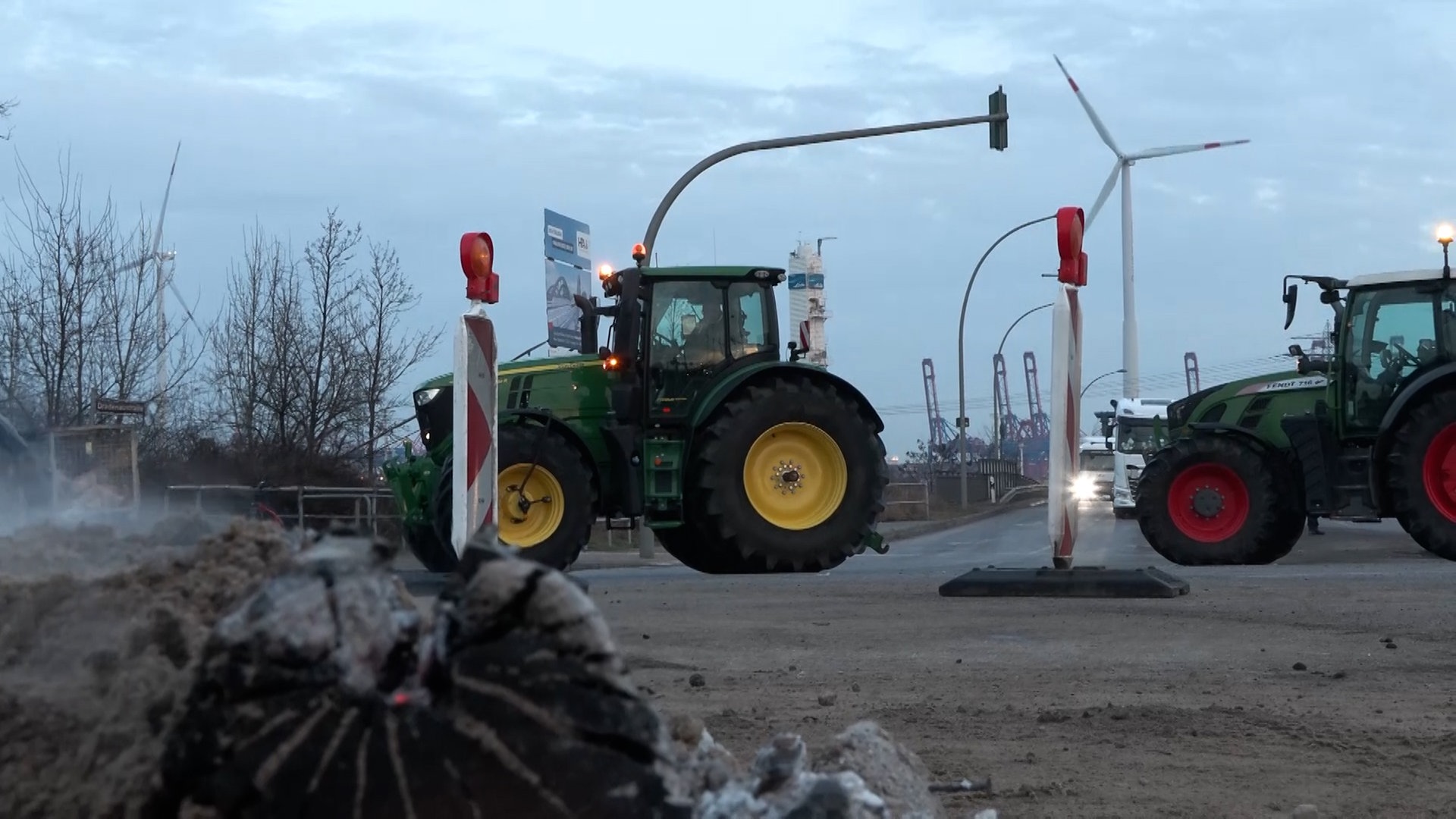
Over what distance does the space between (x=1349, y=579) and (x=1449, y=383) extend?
3276 mm

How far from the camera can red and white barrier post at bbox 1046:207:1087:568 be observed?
979 cm

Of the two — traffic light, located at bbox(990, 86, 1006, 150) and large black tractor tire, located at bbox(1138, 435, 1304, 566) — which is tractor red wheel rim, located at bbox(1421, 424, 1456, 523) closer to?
large black tractor tire, located at bbox(1138, 435, 1304, 566)

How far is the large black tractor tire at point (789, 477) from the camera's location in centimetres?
1194

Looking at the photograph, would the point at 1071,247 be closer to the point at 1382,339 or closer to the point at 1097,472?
the point at 1382,339

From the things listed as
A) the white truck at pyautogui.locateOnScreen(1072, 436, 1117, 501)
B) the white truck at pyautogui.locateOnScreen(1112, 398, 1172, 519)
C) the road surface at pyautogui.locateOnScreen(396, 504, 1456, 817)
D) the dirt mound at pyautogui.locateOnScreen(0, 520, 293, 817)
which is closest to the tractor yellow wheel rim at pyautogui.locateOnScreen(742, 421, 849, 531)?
the road surface at pyautogui.locateOnScreen(396, 504, 1456, 817)

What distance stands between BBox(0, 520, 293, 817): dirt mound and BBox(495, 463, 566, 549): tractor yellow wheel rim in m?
9.67

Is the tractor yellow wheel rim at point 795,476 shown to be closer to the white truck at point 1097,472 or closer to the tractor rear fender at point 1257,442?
the tractor rear fender at point 1257,442

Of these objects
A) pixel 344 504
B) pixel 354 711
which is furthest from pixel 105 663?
pixel 344 504

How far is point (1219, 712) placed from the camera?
519 cm

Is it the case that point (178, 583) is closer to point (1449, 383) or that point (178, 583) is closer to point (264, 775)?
point (264, 775)

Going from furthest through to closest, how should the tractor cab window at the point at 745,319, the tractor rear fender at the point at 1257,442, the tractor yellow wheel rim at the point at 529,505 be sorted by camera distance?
the tractor rear fender at the point at 1257,442
the tractor cab window at the point at 745,319
the tractor yellow wheel rim at the point at 529,505

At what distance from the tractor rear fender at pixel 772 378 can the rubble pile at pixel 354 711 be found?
9973mm

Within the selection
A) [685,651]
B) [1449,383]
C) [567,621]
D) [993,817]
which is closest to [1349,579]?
[1449,383]

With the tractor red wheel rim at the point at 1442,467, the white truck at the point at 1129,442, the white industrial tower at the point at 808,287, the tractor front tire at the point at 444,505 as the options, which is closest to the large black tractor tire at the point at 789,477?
the tractor front tire at the point at 444,505
